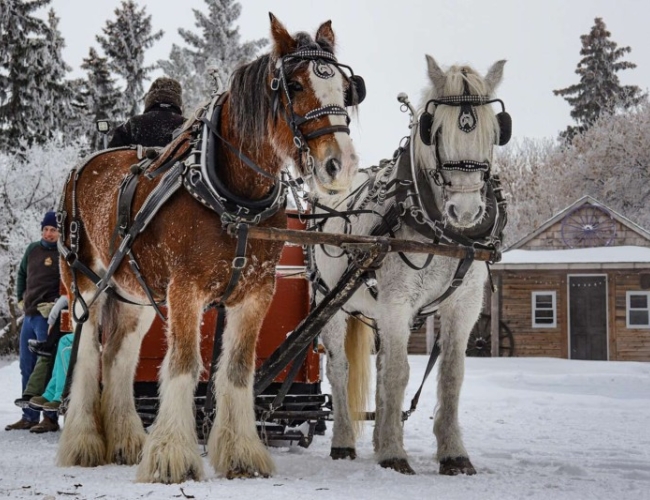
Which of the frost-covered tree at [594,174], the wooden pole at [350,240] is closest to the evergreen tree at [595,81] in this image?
the frost-covered tree at [594,174]

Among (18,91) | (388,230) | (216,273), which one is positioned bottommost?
(216,273)

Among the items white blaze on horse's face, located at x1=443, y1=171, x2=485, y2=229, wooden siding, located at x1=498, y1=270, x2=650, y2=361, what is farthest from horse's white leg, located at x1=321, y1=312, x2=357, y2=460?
wooden siding, located at x1=498, y1=270, x2=650, y2=361

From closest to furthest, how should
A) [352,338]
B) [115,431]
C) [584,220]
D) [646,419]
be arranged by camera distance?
[115,431]
[352,338]
[646,419]
[584,220]

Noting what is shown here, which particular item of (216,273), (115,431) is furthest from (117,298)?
(216,273)

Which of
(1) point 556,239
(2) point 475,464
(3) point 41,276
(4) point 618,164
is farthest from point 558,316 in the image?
(2) point 475,464

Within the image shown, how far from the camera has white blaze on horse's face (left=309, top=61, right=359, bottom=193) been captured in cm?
378

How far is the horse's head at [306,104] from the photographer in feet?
12.5

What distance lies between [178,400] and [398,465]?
62.4 inches

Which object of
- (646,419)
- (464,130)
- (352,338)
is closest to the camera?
(464,130)

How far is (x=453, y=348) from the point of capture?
5.29 metres

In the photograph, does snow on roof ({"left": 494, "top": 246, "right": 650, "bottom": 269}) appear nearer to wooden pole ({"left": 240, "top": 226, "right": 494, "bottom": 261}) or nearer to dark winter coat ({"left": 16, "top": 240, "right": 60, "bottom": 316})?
dark winter coat ({"left": 16, "top": 240, "right": 60, "bottom": 316})

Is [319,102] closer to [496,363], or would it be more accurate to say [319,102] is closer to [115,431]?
[115,431]

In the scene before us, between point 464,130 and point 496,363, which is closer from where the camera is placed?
point 464,130

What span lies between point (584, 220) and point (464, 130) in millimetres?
20764
